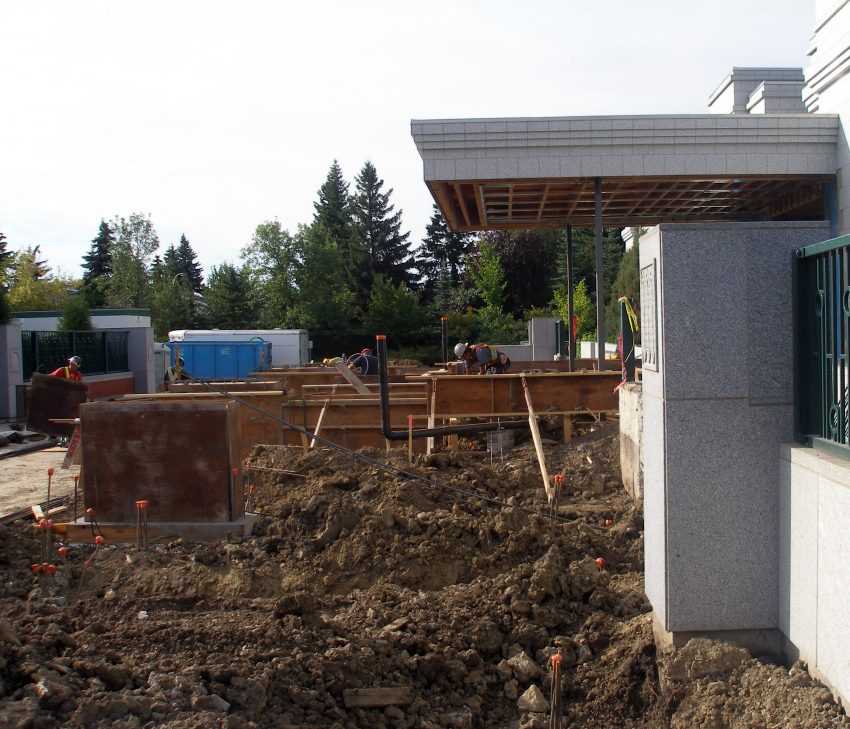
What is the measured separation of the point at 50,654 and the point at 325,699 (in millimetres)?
1529

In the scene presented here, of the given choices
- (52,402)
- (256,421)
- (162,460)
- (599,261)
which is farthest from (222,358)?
(162,460)

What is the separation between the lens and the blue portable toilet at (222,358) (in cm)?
3631

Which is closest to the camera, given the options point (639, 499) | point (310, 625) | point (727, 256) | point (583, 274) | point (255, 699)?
point (255, 699)

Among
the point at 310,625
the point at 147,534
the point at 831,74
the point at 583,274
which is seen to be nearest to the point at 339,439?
the point at 147,534

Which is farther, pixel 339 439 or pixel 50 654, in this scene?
pixel 339 439

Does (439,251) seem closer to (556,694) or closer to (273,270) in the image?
(273,270)

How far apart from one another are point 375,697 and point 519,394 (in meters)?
9.32

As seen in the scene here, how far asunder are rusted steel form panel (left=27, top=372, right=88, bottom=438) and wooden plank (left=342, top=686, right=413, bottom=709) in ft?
40.7

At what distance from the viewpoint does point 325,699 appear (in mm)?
4281

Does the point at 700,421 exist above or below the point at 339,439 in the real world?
above

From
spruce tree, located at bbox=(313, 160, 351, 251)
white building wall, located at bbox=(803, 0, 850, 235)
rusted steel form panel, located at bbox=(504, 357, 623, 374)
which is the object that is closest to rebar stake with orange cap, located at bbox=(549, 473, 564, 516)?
white building wall, located at bbox=(803, 0, 850, 235)

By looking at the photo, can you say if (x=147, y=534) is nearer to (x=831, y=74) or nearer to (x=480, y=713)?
(x=480, y=713)

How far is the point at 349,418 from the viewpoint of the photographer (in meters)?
13.3

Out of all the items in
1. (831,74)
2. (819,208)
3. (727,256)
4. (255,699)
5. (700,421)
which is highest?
(831,74)
